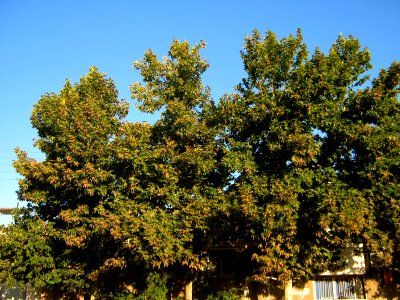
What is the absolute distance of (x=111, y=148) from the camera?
18.5m

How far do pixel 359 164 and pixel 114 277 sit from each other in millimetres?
14309

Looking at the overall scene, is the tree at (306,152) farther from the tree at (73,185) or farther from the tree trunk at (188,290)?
the tree at (73,185)

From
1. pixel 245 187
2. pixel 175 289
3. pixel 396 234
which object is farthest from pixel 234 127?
pixel 175 289

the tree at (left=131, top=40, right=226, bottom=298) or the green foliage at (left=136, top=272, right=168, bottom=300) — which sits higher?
the tree at (left=131, top=40, right=226, bottom=298)

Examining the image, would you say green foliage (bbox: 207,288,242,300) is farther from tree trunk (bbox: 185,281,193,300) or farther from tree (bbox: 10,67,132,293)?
tree (bbox: 10,67,132,293)

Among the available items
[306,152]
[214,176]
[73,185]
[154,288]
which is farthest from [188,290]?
[306,152]

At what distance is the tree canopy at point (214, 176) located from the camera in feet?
50.9

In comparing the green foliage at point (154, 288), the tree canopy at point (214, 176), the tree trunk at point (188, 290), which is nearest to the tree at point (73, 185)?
the tree canopy at point (214, 176)

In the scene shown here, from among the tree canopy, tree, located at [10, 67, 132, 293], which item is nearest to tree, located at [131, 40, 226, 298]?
the tree canopy

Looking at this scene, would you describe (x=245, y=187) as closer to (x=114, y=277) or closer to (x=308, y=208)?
(x=308, y=208)

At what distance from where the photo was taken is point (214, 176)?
757 inches

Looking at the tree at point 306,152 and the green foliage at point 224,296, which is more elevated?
the tree at point 306,152

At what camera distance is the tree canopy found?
15.5 meters

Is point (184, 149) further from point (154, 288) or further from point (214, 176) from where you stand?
point (154, 288)
